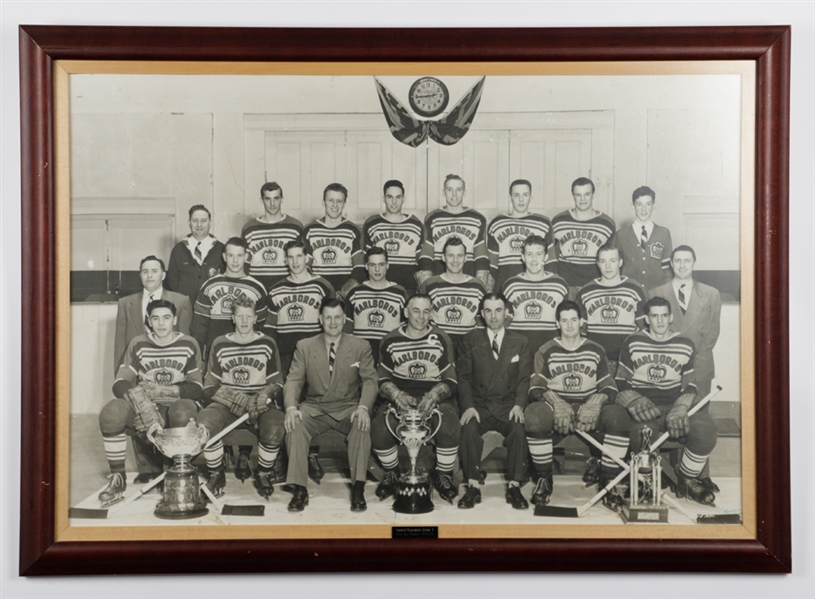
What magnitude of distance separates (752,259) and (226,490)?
130cm

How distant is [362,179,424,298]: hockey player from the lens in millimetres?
1330

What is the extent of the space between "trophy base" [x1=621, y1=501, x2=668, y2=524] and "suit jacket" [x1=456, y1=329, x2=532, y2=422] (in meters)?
0.33

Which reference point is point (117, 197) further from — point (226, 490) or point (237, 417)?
point (226, 490)

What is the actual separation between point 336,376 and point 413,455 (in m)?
0.25

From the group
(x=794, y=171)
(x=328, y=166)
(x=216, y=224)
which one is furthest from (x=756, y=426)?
(x=216, y=224)

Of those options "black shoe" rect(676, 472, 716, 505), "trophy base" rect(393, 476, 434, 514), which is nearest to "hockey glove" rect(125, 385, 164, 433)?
"trophy base" rect(393, 476, 434, 514)

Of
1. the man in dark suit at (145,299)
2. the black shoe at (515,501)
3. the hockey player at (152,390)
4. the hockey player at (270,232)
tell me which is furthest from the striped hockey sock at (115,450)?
the black shoe at (515,501)

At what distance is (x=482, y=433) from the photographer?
1324mm

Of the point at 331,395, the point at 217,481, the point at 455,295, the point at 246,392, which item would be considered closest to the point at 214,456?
the point at 217,481

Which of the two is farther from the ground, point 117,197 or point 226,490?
point 117,197

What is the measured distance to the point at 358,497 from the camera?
1.32 meters

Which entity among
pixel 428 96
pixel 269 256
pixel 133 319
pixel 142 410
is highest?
pixel 428 96

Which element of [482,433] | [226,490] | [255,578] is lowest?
[255,578]

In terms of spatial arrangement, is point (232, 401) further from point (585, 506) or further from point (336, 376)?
point (585, 506)
